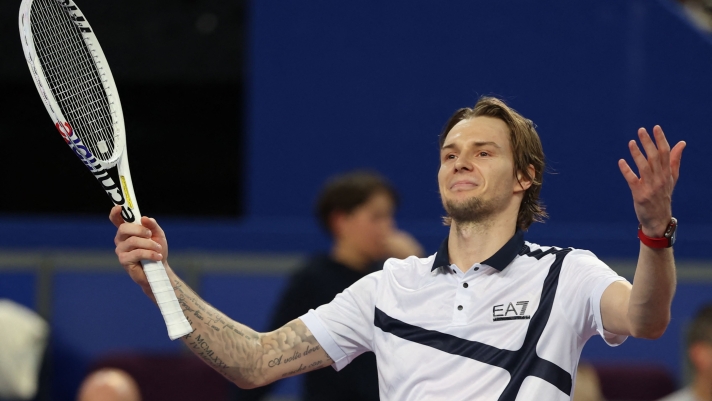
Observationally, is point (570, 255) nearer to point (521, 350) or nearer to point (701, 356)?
point (521, 350)

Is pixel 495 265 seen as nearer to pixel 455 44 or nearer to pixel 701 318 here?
pixel 701 318

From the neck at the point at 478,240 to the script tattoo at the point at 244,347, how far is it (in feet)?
1.40

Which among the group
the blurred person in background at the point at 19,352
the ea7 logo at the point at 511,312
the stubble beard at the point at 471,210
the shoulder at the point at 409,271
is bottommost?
the blurred person in background at the point at 19,352

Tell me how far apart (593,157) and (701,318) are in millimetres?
1396

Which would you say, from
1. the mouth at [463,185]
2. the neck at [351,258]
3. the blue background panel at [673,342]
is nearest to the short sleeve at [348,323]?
the mouth at [463,185]

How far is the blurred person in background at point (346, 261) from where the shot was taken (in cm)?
371

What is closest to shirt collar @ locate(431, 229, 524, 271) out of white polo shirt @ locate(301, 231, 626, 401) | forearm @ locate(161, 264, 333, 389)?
white polo shirt @ locate(301, 231, 626, 401)

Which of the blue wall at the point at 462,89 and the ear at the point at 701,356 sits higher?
the blue wall at the point at 462,89

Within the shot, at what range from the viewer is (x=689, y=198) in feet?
17.6

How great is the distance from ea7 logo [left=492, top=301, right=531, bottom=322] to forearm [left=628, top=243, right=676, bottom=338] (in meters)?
0.31

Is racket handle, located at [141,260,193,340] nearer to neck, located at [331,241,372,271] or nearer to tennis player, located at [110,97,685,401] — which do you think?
tennis player, located at [110,97,685,401]

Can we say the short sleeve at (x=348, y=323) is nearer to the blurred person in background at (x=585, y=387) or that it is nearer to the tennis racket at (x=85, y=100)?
the tennis racket at (x=85, y=100)

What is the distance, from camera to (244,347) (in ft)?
8.49

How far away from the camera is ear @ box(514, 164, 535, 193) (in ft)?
8.52
